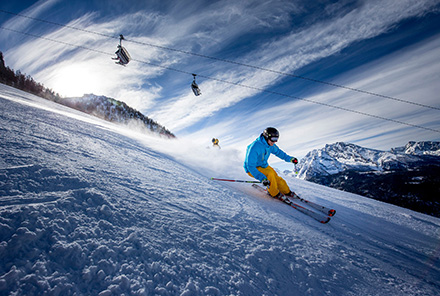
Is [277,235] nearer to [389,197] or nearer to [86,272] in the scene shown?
[86,272]

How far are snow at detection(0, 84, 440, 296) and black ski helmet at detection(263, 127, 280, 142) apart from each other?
273 centimetres

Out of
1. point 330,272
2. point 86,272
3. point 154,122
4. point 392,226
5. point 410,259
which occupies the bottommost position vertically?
point 86,272

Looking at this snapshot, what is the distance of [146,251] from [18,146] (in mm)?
2531

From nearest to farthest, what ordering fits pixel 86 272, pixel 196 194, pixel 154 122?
pixel 86 272 → pixel 196 194 → pixel 154 122

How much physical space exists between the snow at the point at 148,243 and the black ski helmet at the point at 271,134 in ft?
8.97

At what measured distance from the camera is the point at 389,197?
116 m

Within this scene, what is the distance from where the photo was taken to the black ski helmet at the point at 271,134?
207 inches

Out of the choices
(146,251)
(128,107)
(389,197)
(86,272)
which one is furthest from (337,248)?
(389,197)

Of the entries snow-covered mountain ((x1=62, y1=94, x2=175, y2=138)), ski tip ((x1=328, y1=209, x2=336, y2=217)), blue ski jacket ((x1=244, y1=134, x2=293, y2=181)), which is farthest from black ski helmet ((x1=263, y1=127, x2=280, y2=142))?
snow-covered mountain ((x1=62, y1=94, x2=175, y2=138))

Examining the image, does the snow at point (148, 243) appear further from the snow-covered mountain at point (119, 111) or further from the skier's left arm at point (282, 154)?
the snow-covered mountain at point (119, 111)

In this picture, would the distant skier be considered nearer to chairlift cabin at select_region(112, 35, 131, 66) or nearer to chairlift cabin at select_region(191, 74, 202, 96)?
chairlift cabin at select_region(191, 74, 202, 96)

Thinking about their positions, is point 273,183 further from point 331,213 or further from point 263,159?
point 331,213

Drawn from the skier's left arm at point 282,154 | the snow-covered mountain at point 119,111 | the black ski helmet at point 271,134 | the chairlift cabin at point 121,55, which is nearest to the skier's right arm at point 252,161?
the black ski helmet at point 271,134

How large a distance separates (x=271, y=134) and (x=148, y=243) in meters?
4.53
